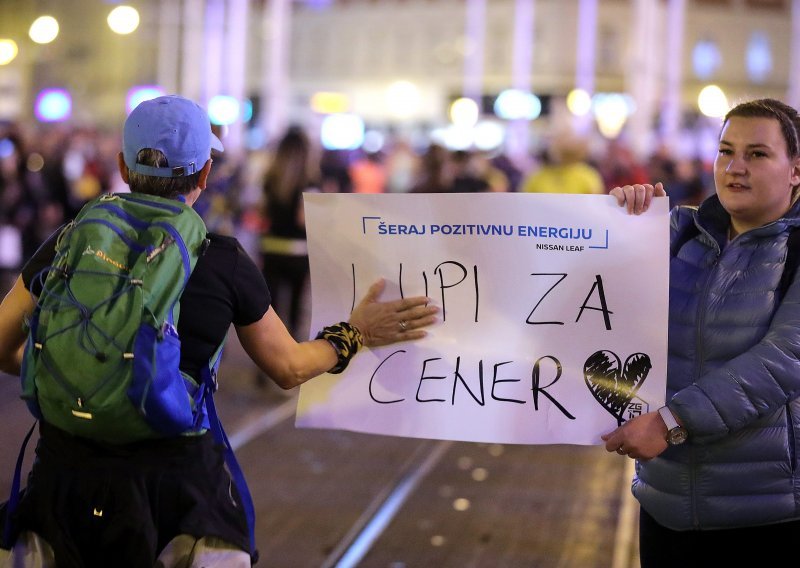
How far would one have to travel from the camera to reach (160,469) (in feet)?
9.50

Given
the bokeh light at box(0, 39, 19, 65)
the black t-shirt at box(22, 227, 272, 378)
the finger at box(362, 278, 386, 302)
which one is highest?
the bokeh light at box(0, 39, 19, 65)

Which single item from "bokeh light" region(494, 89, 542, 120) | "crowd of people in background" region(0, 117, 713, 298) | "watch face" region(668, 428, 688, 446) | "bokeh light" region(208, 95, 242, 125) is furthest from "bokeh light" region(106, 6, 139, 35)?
"bokeh light" region(494, 89, 542, 120)

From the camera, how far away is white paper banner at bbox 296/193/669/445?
3469mm

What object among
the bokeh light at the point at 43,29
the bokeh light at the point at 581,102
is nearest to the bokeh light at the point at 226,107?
the bokeh light at the point at 43,29

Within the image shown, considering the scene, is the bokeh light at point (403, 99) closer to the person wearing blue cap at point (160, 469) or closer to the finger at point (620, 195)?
the finger at point (620, 195)

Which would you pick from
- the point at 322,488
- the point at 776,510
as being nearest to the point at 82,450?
the point at 776,510

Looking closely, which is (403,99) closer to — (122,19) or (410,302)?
(122,19)

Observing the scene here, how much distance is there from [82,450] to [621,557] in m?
3.65

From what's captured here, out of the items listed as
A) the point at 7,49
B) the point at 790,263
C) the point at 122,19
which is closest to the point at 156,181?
the point at 790,263

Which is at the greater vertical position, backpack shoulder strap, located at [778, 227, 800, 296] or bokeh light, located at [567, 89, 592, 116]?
backpack shoulder strap, located at [778, 227, 800, 296]

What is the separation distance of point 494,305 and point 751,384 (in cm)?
80

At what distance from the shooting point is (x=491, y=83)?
235 feet

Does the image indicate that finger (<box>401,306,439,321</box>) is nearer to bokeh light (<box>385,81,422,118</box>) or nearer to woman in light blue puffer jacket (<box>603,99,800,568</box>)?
woman in light blue puffer jacket (<box>603,99,800,568</box>)

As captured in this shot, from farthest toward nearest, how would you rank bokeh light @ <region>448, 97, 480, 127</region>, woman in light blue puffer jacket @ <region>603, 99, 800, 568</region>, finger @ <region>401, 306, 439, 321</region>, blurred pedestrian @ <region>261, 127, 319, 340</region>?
bokeh light @ <region>448, 97, 480, 127</region> → blurred pedestrian @ <region>261, 127, 319, 340</region> → finger @ <region>401, 306, 439, 321</region> → woman in light blue puffer jacket @ <region>603, 99, 800, 568</region>
